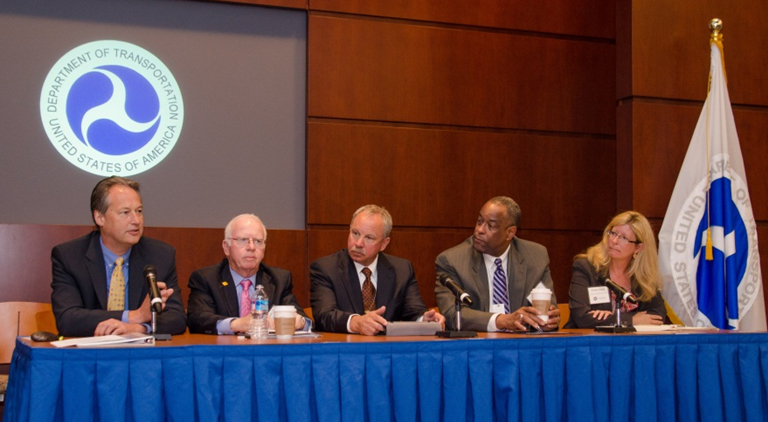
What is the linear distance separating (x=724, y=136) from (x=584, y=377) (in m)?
2.55

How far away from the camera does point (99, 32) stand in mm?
4660

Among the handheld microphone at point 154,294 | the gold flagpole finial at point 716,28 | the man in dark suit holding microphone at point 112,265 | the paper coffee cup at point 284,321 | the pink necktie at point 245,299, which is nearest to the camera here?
the handheld microphone at point 154,294

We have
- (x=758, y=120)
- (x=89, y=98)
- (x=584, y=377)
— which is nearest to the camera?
(x=584, y=377)

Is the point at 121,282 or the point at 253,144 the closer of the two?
the point at 121,282

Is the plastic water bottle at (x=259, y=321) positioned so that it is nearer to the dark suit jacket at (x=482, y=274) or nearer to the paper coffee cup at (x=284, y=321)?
the paper coffee cup at (x=284, y=321)

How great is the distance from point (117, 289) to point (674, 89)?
3620mm

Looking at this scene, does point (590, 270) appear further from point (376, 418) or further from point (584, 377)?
point (376, 418)

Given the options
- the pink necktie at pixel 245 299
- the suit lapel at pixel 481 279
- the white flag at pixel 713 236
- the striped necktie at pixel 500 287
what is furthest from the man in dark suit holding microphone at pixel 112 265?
the white flag at pixel 713 236

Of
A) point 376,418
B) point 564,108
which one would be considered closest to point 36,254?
point 376,418

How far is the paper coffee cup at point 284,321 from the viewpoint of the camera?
289 centimetres

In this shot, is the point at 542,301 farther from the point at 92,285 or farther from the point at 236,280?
the point at 92,285

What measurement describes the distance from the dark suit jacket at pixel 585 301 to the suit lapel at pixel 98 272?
221 cm

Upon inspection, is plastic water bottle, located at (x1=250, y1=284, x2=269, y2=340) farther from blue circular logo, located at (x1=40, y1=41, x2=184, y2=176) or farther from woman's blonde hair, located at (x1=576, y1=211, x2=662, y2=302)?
blue circular logo, located at (x1=40, y1=41, x2=184, y2=176)

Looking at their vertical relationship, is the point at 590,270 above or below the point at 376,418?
above
